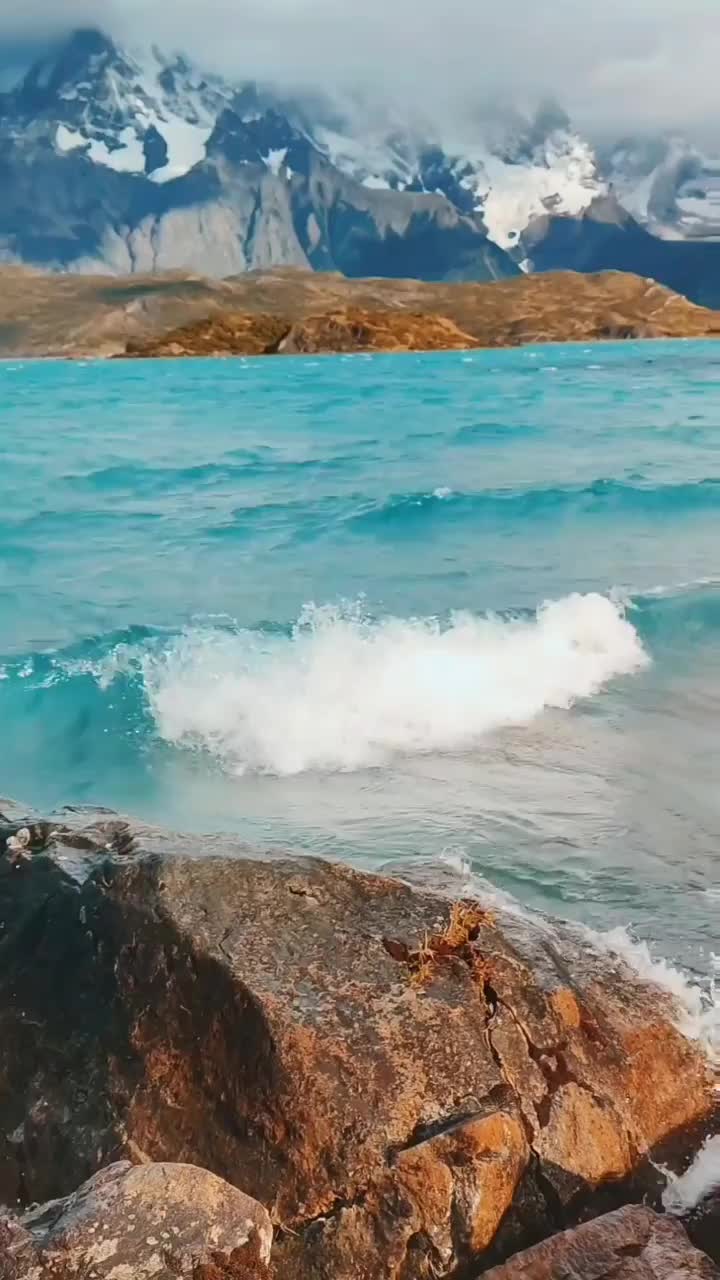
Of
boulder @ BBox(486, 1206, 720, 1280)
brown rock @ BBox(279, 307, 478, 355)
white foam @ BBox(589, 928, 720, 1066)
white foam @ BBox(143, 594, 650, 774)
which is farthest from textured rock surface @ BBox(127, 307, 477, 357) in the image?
boulder @ BBox(486, 1206, 720, 1280)

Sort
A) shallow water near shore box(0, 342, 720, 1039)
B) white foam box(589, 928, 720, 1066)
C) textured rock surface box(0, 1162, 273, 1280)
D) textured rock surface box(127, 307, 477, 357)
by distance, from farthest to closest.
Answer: textured rock surface box(127, 307, 477, 357) < shallow water near shore box(0, 342, 720, 1039) < white foam box(589, 928, 720, 1066) < textured rock surface box(0, 1162, 273, 1280)

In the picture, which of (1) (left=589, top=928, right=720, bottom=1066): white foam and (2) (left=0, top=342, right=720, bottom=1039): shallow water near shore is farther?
(2) (left=0, top=342, right=720, bottom=1039): shallow water near shore

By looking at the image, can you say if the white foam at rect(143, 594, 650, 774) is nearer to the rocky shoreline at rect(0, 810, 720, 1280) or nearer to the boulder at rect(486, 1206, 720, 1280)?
the rocky shoreline at rect(0, 810, 720, 1280)

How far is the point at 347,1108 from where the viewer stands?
453 cm

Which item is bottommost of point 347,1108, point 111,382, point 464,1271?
point 111,382

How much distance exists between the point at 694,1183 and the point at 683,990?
140 cm

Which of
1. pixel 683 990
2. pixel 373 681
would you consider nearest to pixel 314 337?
pixel 373 681

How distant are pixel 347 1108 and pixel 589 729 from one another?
865cm

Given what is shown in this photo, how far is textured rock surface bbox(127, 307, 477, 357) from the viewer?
178 meters

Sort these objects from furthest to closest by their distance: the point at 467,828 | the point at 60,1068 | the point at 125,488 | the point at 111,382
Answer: the point at 111,382, the point at 125,488, the point at 467,828, the point at 60,1068

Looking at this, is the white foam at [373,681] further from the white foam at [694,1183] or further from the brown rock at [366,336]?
the brown rock at [366,336]

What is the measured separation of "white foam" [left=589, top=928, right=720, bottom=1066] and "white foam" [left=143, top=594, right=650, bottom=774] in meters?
5.19

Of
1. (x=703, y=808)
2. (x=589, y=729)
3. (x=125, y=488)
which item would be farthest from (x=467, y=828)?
(x=125, y=488)

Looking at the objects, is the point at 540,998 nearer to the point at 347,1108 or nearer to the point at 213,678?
the point at 347,1108
